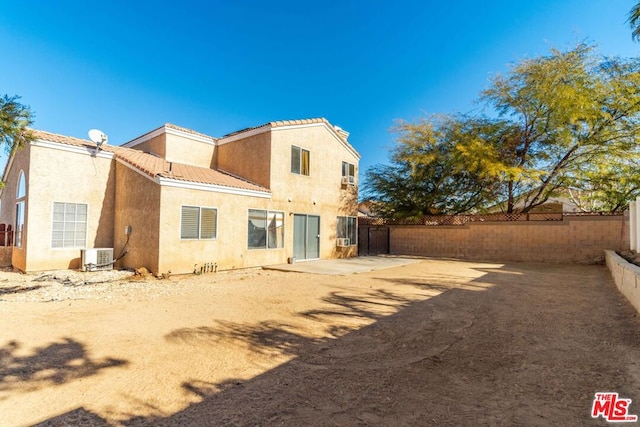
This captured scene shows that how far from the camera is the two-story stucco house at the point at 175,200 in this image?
10.4m

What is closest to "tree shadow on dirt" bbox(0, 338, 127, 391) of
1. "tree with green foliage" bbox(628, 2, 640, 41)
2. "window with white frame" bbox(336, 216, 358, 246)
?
"tree with green foliage" bbox(628, 2, 640, 41)

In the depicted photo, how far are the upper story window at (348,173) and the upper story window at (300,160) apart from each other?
9.01 ft

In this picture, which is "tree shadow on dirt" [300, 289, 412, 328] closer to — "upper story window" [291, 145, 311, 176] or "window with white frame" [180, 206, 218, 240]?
"window with white frame" [180, 206, 218, 240]

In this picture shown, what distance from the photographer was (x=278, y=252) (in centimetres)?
1348

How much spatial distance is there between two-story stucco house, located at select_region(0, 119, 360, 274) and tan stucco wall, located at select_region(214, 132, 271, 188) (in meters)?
0.04

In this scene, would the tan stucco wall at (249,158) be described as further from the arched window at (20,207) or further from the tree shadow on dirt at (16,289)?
the tree shadow on dirt at (16,289)

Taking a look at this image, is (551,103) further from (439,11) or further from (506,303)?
(506,303)

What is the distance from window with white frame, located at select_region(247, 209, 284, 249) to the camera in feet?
41.3

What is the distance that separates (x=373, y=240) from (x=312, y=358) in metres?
17.3

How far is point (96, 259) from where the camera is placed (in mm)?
10820

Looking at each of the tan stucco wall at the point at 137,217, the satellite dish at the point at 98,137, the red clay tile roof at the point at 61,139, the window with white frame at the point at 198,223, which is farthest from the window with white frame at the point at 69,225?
the window with white frame at the point at 198,223

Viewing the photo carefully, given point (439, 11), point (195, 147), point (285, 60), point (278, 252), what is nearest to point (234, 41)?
point (285, 60)

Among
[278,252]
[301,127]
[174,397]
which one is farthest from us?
[301,127]

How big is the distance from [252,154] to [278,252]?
449 centimetres
